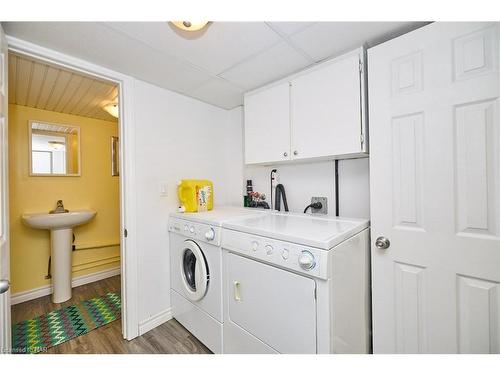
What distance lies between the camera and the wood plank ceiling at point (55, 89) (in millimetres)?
1656

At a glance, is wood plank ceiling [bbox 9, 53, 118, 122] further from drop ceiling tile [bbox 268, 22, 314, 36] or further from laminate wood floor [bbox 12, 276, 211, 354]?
laminate wood floor [bbox 12, 276, 211, 354]

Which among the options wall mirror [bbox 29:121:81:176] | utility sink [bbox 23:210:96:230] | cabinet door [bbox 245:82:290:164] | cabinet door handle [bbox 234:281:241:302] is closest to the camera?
cabinet door handle [bbox 234:281:241:302]

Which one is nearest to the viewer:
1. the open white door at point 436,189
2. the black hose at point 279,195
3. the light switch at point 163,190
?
the open white door at point 436,189

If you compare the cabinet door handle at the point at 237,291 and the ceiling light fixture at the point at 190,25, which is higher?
the ceiling light fixture at the point at 190,25

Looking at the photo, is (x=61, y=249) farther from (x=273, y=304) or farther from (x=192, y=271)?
(x=273, y=304)

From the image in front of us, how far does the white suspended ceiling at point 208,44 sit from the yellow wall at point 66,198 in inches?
62.4

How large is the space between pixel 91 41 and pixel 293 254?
172cm

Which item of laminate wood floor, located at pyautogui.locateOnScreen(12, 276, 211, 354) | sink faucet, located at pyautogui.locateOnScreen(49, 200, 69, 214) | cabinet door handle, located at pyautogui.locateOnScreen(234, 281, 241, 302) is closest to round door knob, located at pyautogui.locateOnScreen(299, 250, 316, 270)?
cabinet door handle, located at pyautogui.locateOnScreen(234, 281, 241, 302)

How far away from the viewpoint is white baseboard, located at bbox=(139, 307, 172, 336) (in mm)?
1821

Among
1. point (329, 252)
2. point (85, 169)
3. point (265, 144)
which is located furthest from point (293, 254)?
point (85, 169)

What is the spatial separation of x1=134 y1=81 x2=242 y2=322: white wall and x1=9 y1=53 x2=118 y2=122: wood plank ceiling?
0.41 m

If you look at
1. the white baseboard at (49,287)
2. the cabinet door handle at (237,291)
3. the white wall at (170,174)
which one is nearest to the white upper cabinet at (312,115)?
the white wall at (170,174)

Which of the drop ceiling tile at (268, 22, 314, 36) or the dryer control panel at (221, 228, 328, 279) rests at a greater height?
the drop ceiling tile at (268, 22, 314, 36)

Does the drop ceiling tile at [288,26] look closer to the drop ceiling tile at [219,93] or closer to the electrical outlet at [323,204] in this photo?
the drop ceiling tile at [219,93]
